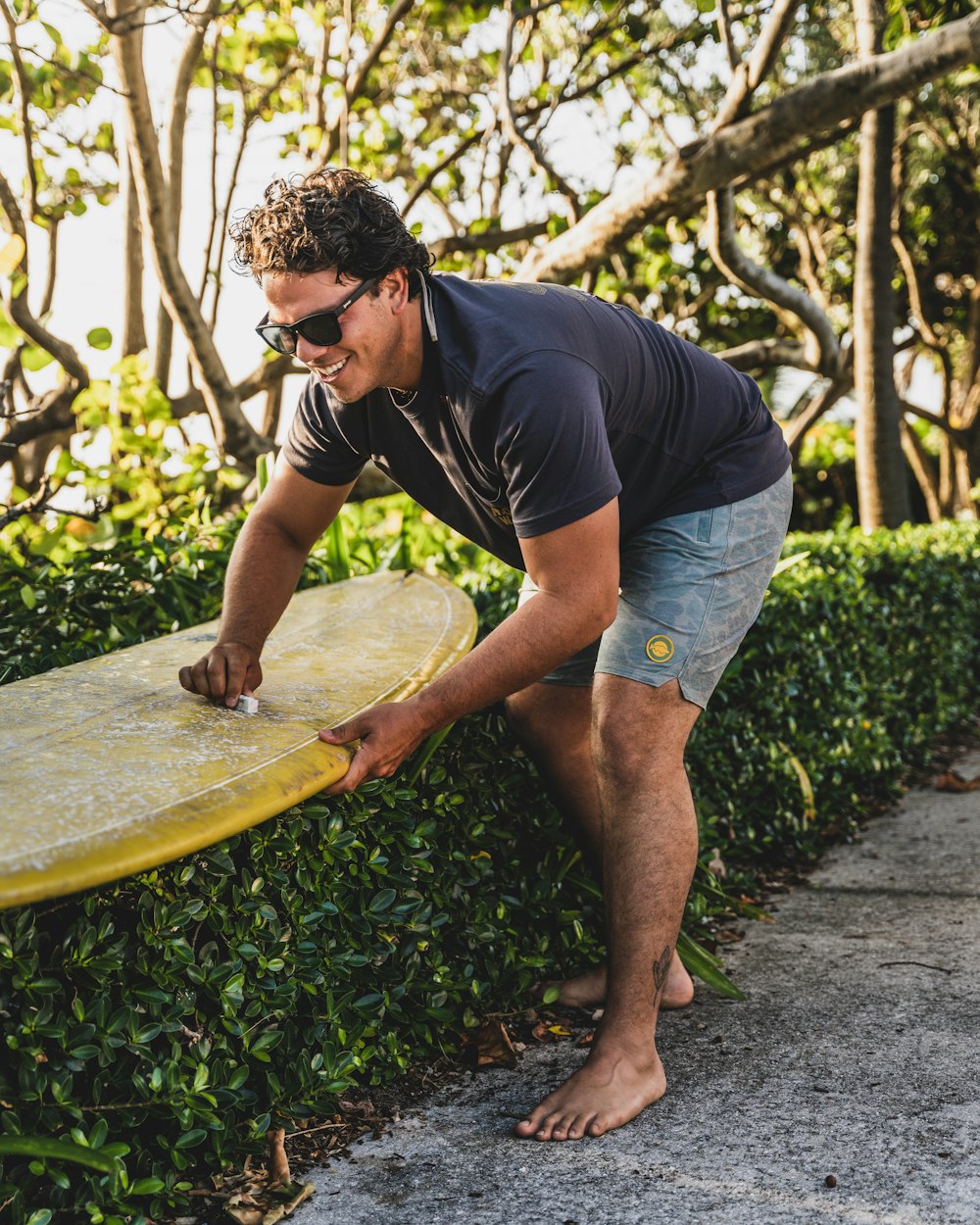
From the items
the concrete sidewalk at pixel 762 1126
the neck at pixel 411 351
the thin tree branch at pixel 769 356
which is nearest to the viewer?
the concrete sidewalk at pixel 762 1126

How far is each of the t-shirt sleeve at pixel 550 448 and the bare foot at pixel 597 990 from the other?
1346mm

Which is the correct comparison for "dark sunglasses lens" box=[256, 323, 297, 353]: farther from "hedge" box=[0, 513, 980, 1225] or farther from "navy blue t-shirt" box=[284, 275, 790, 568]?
"hedge" box=[0, 513, 980, 1225]

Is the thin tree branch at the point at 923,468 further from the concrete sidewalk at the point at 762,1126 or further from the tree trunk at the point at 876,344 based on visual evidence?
the concrete sidewalk at the point at 762,1126

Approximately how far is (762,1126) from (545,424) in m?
1.46

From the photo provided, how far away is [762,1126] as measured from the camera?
2285 mm

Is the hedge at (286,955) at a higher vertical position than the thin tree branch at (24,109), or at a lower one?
lower

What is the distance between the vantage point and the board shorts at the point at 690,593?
2533 millimetres

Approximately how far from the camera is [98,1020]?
1848 millimetres

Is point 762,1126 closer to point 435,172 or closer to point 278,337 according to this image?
point 278,337

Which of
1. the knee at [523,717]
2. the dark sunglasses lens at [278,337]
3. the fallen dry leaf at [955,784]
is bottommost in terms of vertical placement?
the fallen dry leaf at [955,784]

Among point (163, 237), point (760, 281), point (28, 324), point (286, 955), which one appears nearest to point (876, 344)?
point (760, 281)

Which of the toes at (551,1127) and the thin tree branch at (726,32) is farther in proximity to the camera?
the thin tree branch at (726,32)

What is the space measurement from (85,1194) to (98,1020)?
0.86ft

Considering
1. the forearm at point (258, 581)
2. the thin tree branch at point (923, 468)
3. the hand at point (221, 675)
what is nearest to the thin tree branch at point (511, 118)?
the forearm at point (258, 581)
